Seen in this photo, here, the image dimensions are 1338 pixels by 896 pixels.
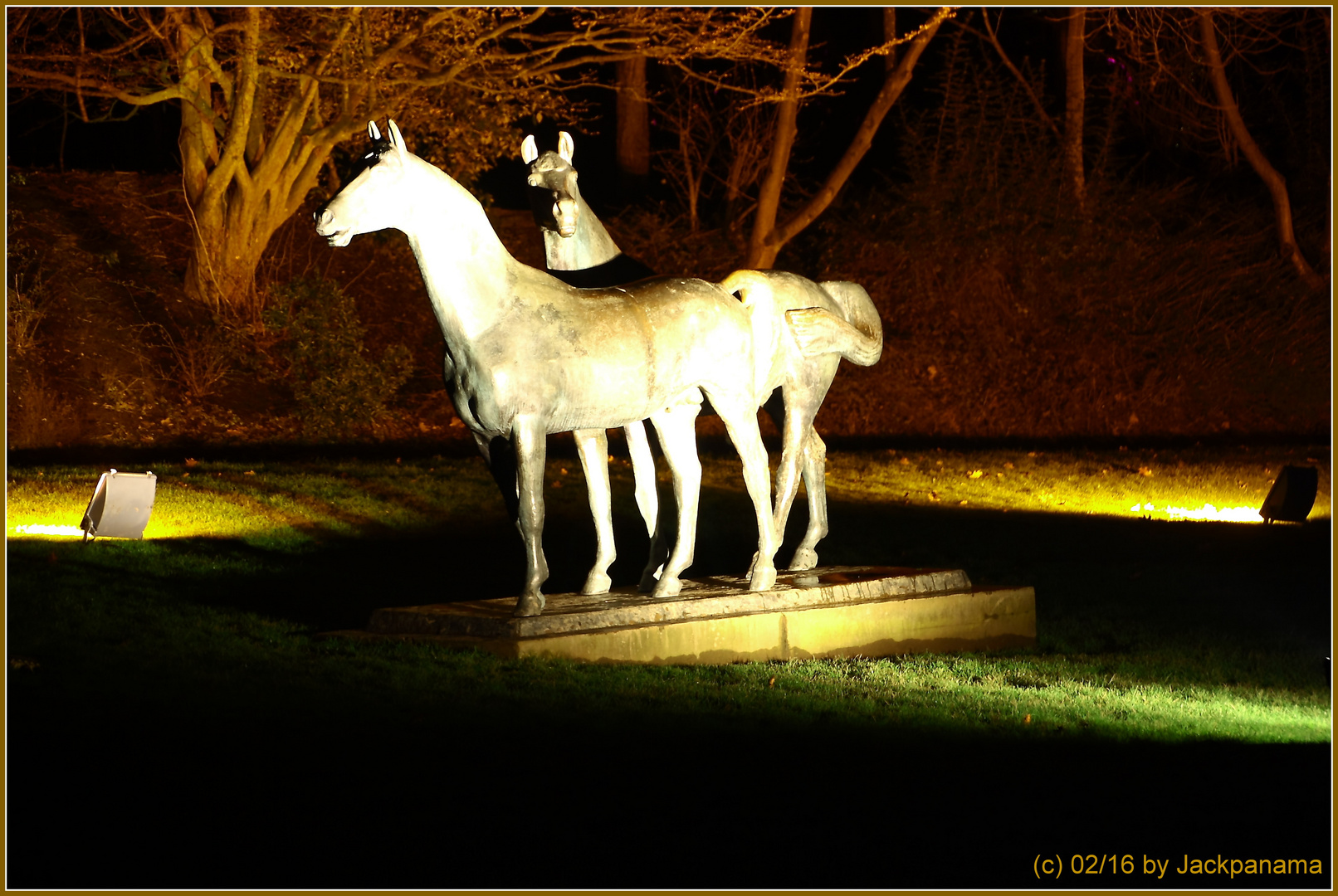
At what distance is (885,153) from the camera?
33281 mm

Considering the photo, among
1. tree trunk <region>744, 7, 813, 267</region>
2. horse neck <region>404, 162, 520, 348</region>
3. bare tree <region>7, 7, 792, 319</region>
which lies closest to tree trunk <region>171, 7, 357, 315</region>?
bare tree <region>7, 7, 792, 319</region>

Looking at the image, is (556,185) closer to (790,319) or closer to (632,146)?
(790,319)

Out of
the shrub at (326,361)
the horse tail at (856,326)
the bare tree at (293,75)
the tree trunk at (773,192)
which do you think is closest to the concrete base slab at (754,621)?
the horse tail at (856,326)

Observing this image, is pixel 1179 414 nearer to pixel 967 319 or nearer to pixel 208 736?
pixel 967 319

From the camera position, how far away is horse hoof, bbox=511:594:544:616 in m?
8.78

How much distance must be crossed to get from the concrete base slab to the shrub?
36.8 ft

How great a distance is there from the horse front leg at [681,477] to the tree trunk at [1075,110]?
15844 millimetres

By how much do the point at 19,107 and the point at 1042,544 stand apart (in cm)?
2451

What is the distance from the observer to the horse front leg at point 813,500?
35.0 ft

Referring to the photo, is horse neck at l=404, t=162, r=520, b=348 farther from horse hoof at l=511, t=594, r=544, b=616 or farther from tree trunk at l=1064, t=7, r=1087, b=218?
tree trunk at l=1064, t=7, r=1087, b=218

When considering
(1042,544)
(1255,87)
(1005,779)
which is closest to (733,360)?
(1005,779)

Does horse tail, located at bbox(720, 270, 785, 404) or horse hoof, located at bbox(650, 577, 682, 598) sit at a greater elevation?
horse tail, located at bbox(720, 270, 785, 404)

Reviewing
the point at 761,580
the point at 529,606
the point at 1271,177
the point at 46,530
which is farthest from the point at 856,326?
the point at 1271,177

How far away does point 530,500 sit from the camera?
341 inches
